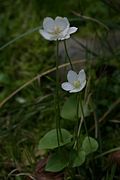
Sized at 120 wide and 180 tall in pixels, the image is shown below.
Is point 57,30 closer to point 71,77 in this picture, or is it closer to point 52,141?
point 71,77

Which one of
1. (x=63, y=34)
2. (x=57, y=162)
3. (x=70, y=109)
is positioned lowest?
(x=57, y=162)

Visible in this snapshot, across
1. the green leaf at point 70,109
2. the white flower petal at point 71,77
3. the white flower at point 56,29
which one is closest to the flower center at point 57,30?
the white flower at point 56,29

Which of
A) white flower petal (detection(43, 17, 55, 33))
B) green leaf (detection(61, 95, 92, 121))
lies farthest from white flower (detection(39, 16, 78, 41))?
green leaf (detection(61, 95, 92, 121))

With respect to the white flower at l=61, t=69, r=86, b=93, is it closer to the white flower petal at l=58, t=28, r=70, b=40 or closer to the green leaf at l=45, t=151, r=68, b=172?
the white flower petal at l=58, t=28, r=70, b=40

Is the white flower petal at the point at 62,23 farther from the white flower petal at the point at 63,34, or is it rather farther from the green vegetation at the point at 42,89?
the green vegetation at the point at 42,89

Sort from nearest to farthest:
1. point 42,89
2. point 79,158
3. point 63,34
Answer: point 63,34 → point 79,158 → point 42,89

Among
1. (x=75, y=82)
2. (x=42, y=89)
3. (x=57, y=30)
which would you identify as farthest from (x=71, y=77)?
(x=42, y=89)

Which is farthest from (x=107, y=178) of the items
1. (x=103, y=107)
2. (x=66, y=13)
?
(x=66, y=13)
